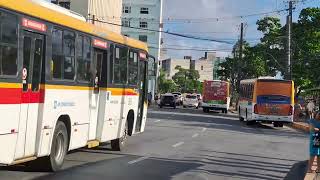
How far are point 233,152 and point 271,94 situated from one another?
18.8 m

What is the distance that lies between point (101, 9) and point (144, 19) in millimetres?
27346

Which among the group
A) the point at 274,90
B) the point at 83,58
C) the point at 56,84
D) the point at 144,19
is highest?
the point at 144,19

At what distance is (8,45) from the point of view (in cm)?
1059

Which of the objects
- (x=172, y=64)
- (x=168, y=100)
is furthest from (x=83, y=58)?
(x=172, y=64)

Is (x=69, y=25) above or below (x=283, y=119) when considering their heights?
above

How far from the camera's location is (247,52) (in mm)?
79375

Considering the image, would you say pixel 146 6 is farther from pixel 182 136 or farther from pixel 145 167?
pixel 145 167

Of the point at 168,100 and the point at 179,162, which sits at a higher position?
the point at 168,100

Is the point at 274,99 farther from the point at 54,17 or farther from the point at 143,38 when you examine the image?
the point at 143,38

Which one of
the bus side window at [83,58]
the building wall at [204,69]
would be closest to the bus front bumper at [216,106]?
the bus side window at [83,58]

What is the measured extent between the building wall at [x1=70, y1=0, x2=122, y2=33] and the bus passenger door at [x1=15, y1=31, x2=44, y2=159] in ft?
209

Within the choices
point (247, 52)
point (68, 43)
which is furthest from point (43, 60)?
point (247, 52)

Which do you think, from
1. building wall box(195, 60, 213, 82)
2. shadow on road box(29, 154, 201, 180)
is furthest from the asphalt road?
building wall box(195, 60, 213, 82)

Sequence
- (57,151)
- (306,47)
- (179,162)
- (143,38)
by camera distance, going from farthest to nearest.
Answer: (143,38) < (306,47) < (179,162) < (57,151)
